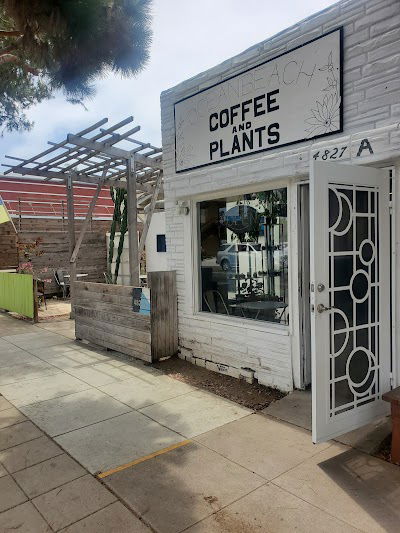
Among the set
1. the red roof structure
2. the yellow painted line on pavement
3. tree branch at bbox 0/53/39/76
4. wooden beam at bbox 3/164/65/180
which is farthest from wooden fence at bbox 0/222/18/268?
the yellow painted line on pavement

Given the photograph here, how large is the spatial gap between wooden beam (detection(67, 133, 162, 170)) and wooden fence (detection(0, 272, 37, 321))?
346cm

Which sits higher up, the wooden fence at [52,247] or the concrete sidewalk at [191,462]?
the wooden fence at [52,247]

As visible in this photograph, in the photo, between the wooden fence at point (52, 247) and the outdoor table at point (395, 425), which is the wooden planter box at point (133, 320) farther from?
the wooden fence at point (52, 247)

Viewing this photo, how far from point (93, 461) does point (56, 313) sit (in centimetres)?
751

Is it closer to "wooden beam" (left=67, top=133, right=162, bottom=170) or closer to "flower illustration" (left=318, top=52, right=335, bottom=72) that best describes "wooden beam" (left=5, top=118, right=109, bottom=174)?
"wooden beam" (left=67, top=133, right=162, bottom=170)

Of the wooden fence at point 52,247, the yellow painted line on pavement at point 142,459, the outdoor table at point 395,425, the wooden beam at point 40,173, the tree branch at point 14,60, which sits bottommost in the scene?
the yellow painted line on pavement at point 142,459

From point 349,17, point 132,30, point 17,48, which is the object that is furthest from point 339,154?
point 17,48

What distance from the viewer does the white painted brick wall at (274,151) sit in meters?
3.49

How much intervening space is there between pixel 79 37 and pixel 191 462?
4040 mm

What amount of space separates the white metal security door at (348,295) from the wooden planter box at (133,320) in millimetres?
2844

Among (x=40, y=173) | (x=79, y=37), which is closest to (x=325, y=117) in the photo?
(x=79, y=37)

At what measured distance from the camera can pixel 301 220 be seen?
4.30 m

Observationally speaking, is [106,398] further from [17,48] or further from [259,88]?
[17,48]

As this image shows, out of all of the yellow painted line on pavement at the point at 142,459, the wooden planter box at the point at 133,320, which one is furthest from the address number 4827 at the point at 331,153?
the yellow painted line on pavement at the point at 142,459
